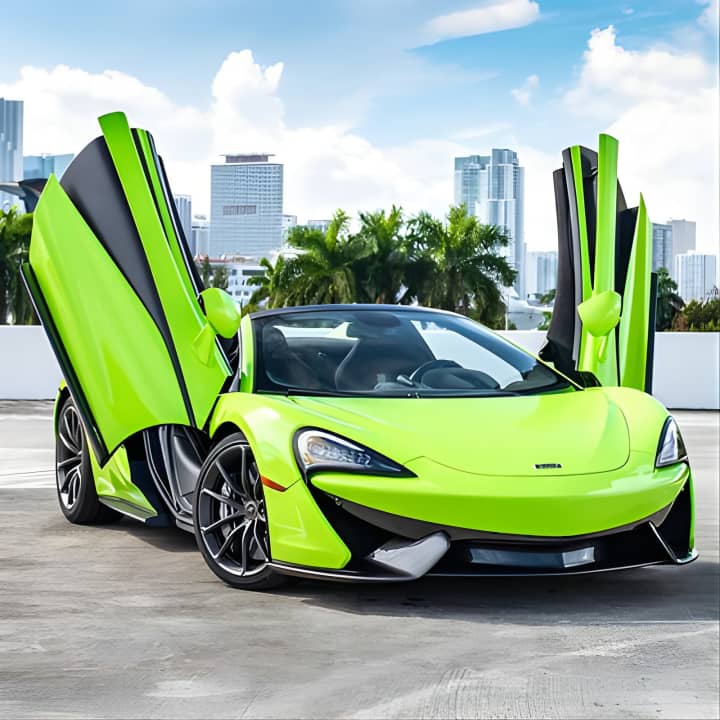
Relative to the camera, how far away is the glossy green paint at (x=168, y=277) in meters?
5.69

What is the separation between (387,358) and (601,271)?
149 centimetres

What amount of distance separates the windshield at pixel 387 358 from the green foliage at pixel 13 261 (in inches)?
1392

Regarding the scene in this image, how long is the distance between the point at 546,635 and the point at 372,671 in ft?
2.55

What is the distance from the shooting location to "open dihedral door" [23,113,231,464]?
5.80 metres

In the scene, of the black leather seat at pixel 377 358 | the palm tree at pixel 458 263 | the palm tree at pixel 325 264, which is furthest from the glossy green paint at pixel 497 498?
the palm tree at pixel 458 263

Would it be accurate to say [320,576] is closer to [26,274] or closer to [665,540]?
[665,540]

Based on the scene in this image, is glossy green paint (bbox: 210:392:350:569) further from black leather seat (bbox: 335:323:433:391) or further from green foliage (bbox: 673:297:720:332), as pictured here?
green foliage (bbox: 673:297:720:332)

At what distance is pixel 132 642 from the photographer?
4352 millimetres

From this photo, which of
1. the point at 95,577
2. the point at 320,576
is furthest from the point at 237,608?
the point at 95,577

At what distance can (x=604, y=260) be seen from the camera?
21.9 feet

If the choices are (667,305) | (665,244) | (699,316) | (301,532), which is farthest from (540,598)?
(665,244)

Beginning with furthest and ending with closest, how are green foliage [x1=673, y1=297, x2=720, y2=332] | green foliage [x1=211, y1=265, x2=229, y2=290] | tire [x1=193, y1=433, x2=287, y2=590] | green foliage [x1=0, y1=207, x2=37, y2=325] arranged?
green foliage [x1=211, y1=265, x2=229, y2=290]
green foliage [x1=673, y1=297, x2=720, y2=332]
green foliage [x1=0, y1=207, x2=37, y2=325]
tire [x1=193, y1=433, x2=287, y2=590]

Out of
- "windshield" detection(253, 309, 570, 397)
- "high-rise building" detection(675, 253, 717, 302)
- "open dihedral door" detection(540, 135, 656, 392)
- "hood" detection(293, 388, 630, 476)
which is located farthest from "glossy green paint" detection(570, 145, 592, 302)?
"high-rise building" detection(675, 253, 717, 302)

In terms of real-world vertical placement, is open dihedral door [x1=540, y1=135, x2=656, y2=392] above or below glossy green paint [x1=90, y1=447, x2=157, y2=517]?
above
